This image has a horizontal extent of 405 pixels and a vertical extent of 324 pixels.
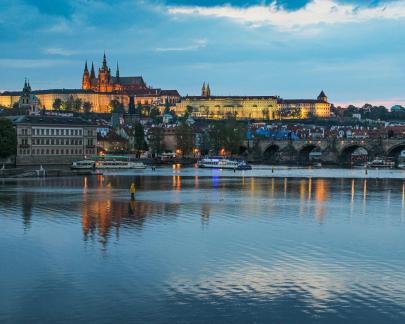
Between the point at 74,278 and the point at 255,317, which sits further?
the point at 74,278

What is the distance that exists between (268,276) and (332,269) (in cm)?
196

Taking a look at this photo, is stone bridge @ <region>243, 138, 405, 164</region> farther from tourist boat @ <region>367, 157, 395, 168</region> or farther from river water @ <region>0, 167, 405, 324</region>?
river water @ <region>0, 167, 405, 324</region>

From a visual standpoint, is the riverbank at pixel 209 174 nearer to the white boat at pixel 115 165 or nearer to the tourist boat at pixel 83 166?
the tourist boat at pixel 83 166

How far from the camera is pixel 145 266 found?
18828 mm

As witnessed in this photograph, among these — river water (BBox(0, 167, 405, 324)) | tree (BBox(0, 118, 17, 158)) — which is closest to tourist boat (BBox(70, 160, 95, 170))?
tree (BBox(0, 118, 17, 158))

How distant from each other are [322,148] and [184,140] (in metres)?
21.9

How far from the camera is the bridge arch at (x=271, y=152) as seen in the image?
121m

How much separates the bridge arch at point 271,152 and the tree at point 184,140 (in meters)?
14.4

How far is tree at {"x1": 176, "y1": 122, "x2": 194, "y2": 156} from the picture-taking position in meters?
Answer: 111

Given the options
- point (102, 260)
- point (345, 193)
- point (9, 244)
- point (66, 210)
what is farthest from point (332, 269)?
point (345, 193)

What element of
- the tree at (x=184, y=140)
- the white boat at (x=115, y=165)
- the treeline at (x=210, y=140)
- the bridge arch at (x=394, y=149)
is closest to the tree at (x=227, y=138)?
the treeline at (x=210, y=140)

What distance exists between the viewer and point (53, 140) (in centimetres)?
8775

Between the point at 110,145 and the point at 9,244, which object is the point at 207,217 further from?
the point at 110,145

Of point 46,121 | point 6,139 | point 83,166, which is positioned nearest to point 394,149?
point 46,121
